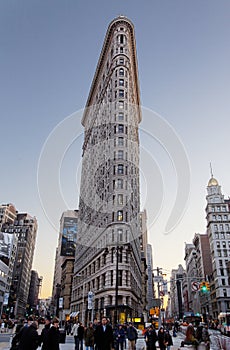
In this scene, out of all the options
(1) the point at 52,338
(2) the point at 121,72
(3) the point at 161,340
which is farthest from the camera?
(2) the point at 121,72

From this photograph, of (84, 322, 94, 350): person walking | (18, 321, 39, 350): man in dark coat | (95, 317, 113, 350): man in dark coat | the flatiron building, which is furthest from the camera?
the flatiron building

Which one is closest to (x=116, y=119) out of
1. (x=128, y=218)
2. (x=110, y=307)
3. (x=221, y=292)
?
(x=128, y=218)

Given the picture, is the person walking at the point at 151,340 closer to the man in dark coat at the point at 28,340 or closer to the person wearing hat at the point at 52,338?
the person wearing hat at the point at 52,338

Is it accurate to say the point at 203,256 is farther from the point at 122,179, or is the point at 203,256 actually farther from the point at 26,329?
the point at 26,329

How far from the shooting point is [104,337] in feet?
41.0

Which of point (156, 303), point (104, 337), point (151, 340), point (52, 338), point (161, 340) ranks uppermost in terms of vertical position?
point (156, 303)

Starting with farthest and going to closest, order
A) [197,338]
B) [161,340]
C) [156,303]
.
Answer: [156,303] < [197,338] < [161,340]

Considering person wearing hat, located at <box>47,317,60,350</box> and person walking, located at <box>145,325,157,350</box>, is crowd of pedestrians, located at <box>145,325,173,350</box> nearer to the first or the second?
person walking, located at <box>145,325,157,350</box>

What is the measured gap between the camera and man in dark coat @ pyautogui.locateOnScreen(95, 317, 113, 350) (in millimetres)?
12391

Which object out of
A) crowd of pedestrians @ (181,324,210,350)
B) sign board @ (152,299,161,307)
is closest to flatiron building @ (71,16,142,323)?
sign board @ (152,299,161,307)

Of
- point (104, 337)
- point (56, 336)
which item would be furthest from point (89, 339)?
point (56, 336)

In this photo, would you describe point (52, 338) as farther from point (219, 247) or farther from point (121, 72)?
point (219, 247)

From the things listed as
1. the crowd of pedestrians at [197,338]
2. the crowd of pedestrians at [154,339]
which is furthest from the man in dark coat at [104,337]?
the crowd of pedestrians at [154,339]

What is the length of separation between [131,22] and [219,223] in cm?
7209
